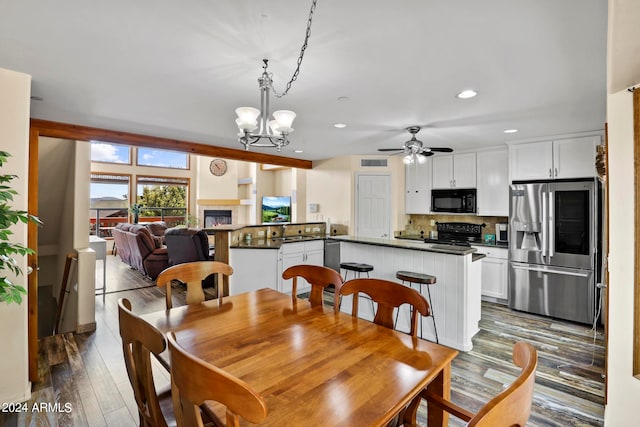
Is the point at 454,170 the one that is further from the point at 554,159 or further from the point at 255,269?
the point at 255,269

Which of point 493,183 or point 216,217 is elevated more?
point 493,183

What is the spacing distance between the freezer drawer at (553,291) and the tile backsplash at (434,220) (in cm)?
98

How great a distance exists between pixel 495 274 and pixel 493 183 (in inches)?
56.3

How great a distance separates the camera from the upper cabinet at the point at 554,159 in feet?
13.0

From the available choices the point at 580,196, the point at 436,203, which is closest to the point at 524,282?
the point at 580,196

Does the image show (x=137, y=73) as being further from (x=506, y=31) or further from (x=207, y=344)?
(x=506, y=31)

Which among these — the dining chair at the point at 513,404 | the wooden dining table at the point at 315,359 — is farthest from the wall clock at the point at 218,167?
the dining chair at the point at 513,404

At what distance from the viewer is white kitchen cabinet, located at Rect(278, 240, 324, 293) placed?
489 centimetres

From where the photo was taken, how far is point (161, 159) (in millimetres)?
10117

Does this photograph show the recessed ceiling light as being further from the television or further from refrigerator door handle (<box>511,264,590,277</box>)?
the television

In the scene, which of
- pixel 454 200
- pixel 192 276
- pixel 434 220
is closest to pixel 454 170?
pixel 454 200

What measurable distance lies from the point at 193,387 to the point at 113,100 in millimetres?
2956

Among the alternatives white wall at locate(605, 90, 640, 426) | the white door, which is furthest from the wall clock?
white wall at locate(605, 90, 640, 426)

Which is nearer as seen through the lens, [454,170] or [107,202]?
[454,170]
